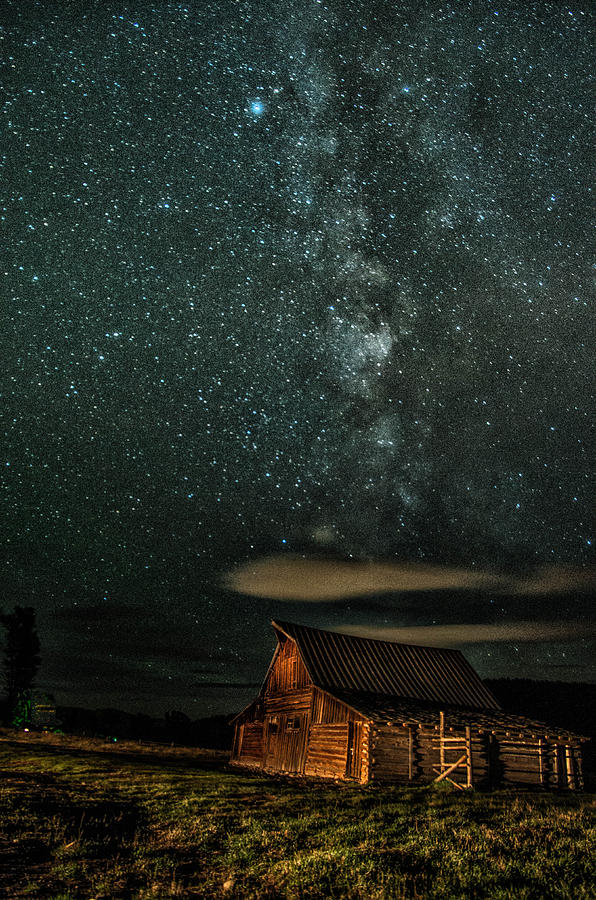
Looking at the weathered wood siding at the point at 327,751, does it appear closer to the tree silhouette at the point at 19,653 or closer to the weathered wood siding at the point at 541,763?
the weathered wood siding at the point at 541,763

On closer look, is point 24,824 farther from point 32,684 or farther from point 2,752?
point 32,684

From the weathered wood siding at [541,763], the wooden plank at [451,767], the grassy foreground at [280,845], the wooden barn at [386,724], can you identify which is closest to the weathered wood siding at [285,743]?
the wooden barn at [386,724]

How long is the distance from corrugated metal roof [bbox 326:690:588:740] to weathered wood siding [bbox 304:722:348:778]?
1460 mm

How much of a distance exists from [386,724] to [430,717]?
9.28 feet

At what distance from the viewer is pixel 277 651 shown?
32.6m

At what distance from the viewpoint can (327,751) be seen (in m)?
25.6

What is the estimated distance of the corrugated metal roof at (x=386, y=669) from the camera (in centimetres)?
2936

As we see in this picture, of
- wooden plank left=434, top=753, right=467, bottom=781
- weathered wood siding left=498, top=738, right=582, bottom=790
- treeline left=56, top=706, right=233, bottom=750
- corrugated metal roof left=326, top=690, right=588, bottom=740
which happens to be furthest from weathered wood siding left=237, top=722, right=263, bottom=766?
treeline left=56, top=706, right=233, bottom=750

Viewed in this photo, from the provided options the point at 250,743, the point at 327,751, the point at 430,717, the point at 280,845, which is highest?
the point at 430,717

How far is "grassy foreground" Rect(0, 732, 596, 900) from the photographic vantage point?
22.5 ft

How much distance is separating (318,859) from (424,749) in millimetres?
18656

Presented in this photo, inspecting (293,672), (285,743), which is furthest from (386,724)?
(285,743)

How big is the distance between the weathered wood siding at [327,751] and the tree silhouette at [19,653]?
40.4 metres

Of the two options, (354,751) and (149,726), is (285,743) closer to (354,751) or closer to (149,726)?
(354,751)
